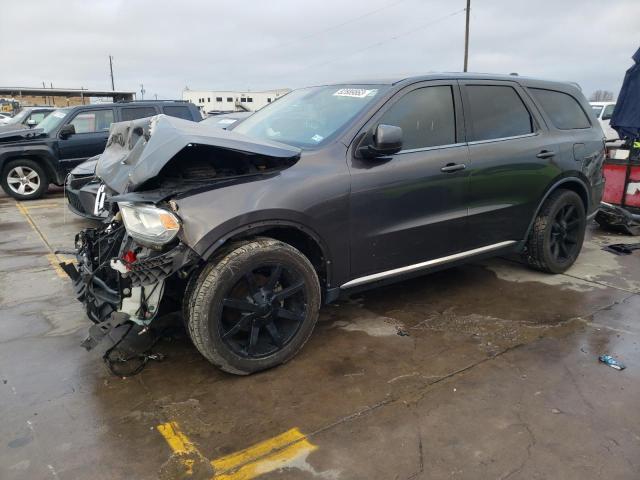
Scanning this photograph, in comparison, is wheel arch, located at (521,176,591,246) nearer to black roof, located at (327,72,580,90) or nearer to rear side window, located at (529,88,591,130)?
rear side window, located at (529,88,591,130)

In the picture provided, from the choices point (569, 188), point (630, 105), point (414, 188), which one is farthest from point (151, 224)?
point (630, 105)

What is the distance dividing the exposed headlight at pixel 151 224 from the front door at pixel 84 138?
7515 mm

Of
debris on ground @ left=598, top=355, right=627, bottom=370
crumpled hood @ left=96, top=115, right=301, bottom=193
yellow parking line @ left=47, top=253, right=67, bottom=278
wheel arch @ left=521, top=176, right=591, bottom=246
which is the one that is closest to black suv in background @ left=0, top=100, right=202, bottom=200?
yellow parking line @ left=47, top=253, right=67, bottom=278

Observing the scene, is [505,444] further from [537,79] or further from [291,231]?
[537,79]

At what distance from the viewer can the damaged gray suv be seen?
9.25ft

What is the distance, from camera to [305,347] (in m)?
3.46

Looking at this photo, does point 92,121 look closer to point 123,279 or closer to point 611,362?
point 123,279

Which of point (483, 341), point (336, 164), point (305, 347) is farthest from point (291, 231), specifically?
point (483, 341)

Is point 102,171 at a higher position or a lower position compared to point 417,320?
higher

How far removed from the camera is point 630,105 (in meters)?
7.05

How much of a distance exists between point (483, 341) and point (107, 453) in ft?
8.14

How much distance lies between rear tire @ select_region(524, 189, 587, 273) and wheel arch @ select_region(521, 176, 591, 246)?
70 millimetres

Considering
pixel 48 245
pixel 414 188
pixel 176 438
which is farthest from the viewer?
pixel 48 245

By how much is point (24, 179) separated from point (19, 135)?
0.82 meters
